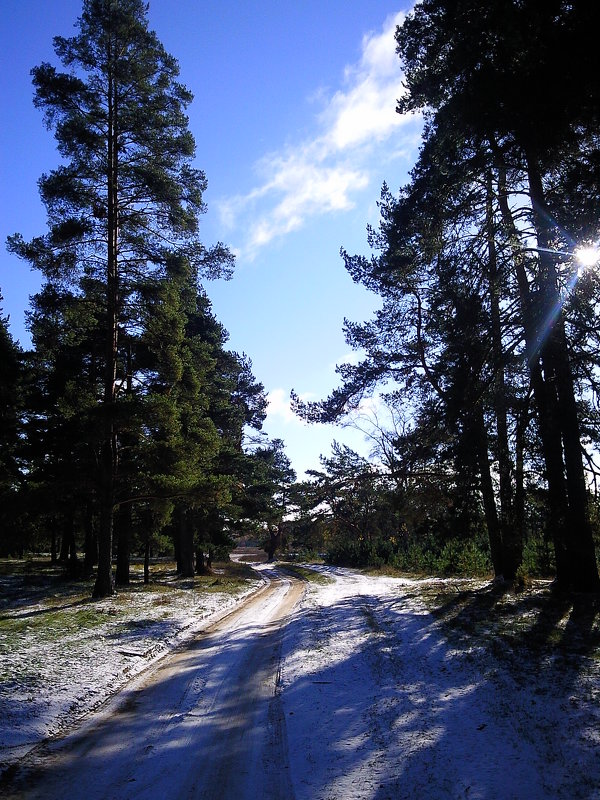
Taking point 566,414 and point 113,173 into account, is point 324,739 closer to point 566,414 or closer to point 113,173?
point 566,414

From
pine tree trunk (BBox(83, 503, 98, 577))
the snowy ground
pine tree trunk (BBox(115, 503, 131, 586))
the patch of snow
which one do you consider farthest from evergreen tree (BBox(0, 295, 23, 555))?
the snowy ground

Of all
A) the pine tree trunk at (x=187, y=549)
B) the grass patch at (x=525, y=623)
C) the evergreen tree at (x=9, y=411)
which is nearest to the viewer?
the grass patch at (x=525, y=623)

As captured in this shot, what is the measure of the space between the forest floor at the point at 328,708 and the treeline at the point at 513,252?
8.72 feet

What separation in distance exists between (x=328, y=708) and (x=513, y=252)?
33.7 ft

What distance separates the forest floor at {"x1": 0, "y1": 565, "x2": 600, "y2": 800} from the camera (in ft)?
15.6

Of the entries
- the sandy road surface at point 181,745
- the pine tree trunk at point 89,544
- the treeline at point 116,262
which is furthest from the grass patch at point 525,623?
the pine tree trunk at point 89,544

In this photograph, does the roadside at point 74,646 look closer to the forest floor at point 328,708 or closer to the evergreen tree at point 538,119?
the forest floor at point 328,708

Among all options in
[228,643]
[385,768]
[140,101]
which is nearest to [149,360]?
[140,101]

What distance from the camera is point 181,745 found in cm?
565

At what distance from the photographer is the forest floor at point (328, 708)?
476 cm

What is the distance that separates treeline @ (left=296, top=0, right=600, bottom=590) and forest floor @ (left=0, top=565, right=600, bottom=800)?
2.66 m

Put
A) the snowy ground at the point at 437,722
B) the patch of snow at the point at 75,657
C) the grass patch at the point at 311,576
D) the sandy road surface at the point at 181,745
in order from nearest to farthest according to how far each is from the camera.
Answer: the snowy ground at the point at 437,722, the sandy road surface at the point at 181,745, the patch of snow at the point at 75,657, the grass patch at the point at 311,576

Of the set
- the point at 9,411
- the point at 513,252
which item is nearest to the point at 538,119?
the point at 513,252

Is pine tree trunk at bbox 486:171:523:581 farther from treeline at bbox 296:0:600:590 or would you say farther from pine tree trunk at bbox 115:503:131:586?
pine tree trunk at bbox 115:503:131:586
